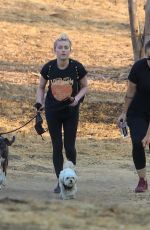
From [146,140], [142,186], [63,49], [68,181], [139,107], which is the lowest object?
[142,186]

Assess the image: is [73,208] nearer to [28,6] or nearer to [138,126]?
[138,126]

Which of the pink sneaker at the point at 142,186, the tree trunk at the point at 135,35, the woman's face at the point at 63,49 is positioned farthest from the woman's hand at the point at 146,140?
the tree trunk at the point at 135,35

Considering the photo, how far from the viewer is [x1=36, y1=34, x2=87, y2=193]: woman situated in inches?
320

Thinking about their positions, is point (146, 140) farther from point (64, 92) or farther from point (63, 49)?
point (63, 49)

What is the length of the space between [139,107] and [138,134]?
34 centimetres

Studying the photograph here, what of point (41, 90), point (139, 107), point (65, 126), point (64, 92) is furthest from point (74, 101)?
point (139, 107)

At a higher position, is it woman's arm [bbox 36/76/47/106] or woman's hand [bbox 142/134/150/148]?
woman's arm [bbox 36/76/47/106]

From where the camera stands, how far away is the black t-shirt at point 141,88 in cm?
809

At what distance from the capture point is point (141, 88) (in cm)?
816

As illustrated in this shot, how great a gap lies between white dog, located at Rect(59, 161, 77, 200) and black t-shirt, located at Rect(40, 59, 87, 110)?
75 cm

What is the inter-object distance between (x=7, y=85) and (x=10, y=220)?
1386 centimetres

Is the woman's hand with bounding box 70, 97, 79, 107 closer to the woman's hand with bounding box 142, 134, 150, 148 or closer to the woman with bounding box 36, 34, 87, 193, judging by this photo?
the woman with bounding box 36, 34, 87, 193

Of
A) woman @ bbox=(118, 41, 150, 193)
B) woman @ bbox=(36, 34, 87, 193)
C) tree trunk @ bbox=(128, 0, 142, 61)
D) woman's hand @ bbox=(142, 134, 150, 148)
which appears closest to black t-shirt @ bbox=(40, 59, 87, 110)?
woman @ bbox=(36, 34, 87, 193)

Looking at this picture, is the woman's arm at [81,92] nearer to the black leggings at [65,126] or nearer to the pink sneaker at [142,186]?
the black leggings at [65,126]
